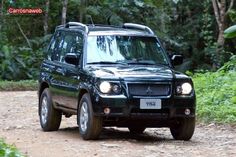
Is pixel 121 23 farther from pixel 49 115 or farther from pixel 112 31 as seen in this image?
pixel 112 31

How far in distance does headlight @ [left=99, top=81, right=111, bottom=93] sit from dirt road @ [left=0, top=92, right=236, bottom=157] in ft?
2.79

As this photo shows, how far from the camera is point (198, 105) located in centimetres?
1586

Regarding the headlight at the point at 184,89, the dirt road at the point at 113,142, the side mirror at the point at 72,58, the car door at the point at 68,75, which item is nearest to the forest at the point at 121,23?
the dirt road at the point at 113,142

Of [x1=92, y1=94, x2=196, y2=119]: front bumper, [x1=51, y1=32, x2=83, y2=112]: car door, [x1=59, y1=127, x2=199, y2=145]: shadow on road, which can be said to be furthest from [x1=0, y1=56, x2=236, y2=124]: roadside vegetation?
[x1=51, y1=32, x2=83, y2=112]: car door

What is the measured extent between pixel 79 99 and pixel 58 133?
147 cm

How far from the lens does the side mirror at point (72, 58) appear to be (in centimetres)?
1193

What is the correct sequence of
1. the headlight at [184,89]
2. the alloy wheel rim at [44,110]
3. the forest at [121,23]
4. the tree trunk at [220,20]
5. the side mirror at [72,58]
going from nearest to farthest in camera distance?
the headlight at [184,89] < the side mirror at [72,58] < the alloy wheel rim at [44,110] < the tree trunk at [220,20] < the forest at [121,23]

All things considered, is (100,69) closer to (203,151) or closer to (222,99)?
(203,151)

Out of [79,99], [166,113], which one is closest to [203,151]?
[166,113]

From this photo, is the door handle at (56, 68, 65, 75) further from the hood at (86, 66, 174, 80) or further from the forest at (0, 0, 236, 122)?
the forest at (0, 0, 236, 122)

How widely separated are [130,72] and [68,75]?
1.55 meters

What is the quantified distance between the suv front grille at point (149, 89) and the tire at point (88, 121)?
72 cm

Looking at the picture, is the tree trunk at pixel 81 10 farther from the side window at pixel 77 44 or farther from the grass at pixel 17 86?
the side window at pixel 77 44

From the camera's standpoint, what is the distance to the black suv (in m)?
11.0
